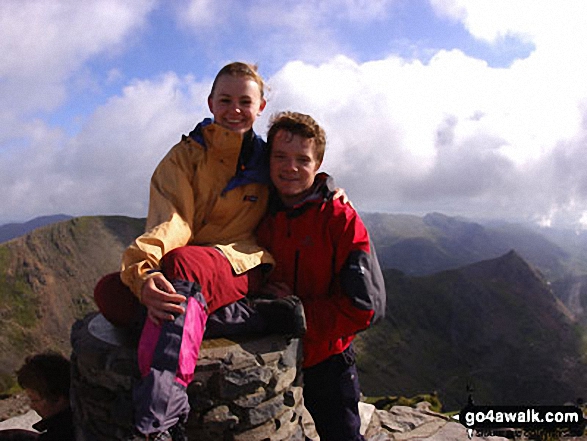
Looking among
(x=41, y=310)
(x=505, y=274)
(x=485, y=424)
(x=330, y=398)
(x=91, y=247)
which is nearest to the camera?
(x=330, y=398)

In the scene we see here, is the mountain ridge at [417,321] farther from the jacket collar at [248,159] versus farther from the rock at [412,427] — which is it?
the jacket collar at [248,159]

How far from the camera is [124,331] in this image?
16.7ft

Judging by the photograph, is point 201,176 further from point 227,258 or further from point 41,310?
point 41,310

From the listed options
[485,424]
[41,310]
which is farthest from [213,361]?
[41,310]

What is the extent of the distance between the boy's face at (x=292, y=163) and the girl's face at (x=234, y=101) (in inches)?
18.1

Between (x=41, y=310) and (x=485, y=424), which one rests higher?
(x=485, y=424)

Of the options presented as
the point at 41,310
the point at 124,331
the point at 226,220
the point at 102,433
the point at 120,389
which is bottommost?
the point at 41,310

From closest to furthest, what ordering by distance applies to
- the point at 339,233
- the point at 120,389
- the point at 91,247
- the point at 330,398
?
the point at 120,389 → the point at 339,233 → the point at 330,398 → the point at 91,247

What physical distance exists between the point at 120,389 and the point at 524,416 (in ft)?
28.8

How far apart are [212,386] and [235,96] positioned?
3201mm

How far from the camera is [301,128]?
5.13m

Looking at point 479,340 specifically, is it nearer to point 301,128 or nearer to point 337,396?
point 337,396

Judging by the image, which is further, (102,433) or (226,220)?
(226,220)

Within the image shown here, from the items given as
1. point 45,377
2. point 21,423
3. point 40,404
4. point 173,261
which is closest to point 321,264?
point 173,261
